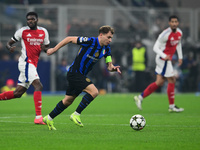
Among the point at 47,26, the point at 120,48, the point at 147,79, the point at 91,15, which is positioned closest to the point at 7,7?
the point at 47,26

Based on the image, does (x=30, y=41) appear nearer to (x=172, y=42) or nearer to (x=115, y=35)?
(x=172, y=42)

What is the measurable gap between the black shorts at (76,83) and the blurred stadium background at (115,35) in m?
13.3

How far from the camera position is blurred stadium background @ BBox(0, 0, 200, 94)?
2284 centimetres

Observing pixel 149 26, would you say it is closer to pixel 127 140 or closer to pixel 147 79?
pixel 147 79

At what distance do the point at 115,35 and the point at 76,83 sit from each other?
49.6 feet

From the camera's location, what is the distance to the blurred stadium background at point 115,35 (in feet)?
74.9

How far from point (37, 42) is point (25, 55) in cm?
37

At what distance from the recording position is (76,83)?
8.84 metres

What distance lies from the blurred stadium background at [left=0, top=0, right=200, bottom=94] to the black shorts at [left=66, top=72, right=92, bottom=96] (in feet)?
43.7

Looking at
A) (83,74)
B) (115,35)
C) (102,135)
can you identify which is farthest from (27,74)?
(115,35)

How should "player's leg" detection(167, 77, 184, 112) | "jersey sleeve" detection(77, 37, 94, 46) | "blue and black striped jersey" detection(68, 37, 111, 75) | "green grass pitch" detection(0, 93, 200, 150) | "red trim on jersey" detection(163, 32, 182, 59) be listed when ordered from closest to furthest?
"green grass pitch" detection(0, 93, 200, 150)
"jersey sleeve" detection(77, 37, 94, 46)
"blue and black striped jersey" detection(68, 37, 111, 75)
"player's leg" detection(167, 77, 184, 112)
"red trim on jersey" detection(163, 32, 182, 59)

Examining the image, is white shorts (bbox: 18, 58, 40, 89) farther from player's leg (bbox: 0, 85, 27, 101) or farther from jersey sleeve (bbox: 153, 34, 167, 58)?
jersey sleeve (bbox: 153, 34, 167, 58)

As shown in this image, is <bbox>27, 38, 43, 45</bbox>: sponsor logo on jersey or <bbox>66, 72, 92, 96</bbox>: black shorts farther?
<bbox>27, 38, 43, 45</bbox>: sponsor logo on jersey

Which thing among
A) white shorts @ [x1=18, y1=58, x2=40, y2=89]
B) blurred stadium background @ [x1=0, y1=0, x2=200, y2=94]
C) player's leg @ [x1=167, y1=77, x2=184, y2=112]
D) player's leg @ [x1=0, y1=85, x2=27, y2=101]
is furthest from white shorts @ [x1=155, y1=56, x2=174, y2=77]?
blurred stadium background @ [x1=0, y1=0, x2=200, y2=94]
